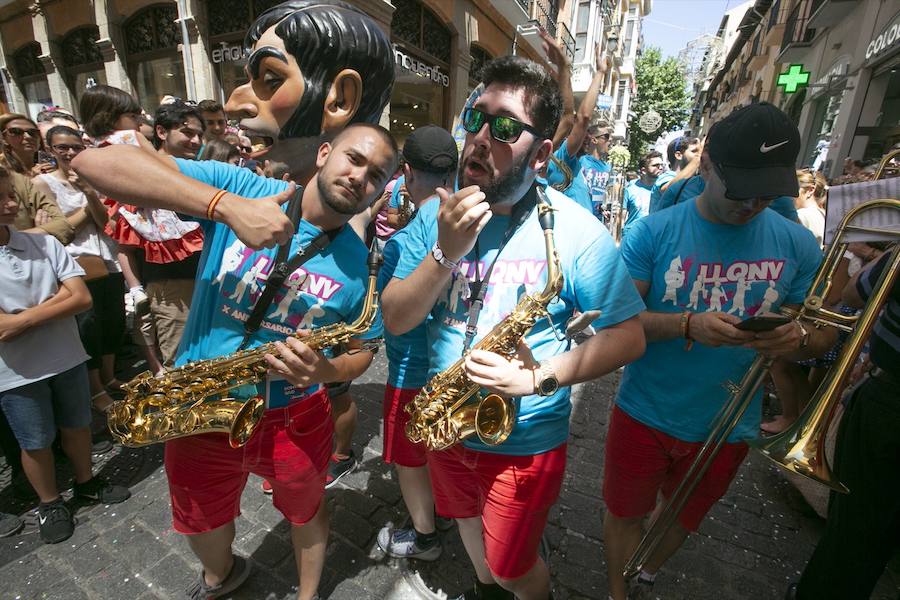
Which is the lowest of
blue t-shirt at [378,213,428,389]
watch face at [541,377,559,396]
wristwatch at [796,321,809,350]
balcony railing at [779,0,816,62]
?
blue t-shirt at [378,213,428,389]

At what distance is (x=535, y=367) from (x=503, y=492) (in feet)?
1.96

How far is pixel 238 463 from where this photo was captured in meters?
1.99

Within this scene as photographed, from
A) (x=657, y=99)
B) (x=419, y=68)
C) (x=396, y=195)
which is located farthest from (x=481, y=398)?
(x=657, y=99)

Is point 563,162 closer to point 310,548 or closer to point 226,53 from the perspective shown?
point 310,548

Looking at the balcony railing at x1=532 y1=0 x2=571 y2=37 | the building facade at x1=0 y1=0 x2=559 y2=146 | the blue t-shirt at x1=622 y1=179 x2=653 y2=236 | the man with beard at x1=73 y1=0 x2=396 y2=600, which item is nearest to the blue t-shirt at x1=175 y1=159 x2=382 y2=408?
the man with beard at x1=73 y1=0 x2=396 y2=600

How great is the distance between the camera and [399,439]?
A: 268 centimetres

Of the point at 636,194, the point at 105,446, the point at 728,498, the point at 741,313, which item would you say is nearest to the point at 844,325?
the point at 741,313

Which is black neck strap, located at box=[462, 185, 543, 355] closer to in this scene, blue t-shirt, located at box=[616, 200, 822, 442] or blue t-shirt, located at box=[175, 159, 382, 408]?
blue t-shirt, located at box=[175, 159, 382, 408]

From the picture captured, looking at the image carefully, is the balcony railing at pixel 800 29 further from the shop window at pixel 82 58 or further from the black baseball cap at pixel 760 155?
the shop window at pixel 82 58

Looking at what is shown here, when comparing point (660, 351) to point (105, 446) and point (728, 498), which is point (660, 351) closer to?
point (728, 498)

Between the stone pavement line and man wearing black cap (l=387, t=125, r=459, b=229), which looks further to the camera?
man wearing black cap (l=387, t=125, r=459, b=229)

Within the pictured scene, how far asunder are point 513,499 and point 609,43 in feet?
87.1

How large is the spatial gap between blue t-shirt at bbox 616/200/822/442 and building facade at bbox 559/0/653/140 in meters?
10.4

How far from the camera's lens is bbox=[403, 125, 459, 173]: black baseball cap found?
3334 millimetres
